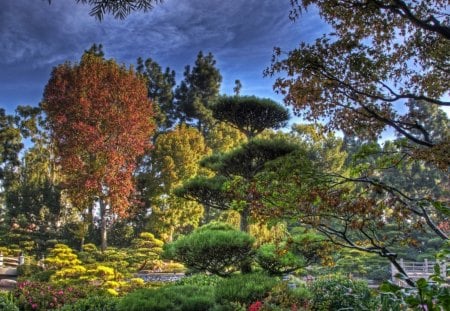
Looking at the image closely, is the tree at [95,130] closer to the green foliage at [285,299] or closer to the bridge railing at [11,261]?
the bridge railing at [11,261]

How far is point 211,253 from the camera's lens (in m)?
8.70

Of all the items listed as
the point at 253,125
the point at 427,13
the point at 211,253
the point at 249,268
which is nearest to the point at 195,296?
the point at 211,253

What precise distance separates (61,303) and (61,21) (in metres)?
6.54

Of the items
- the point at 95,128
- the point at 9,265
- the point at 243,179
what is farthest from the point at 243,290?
the point at 9,265

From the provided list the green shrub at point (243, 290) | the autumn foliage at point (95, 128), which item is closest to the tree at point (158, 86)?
the autumn foliage at point (95, 128)

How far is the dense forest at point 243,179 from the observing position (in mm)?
4164

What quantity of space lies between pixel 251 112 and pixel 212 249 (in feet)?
12.0

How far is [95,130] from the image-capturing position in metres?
19.0

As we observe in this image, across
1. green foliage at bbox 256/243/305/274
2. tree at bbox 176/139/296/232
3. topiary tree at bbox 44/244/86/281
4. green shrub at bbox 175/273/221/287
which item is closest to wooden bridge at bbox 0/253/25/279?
topiary tree at bbox 44/244/86/281

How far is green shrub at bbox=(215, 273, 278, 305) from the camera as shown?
301 inches

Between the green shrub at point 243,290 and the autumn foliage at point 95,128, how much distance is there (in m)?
12.3

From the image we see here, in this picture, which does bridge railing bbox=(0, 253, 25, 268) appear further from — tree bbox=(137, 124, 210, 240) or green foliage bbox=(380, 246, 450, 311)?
green foliage bbox=(380, 246, 450, 311)

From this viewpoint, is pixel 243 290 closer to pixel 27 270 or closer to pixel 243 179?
pixel 243 179

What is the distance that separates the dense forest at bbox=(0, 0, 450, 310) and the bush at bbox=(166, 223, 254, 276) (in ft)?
0.12
